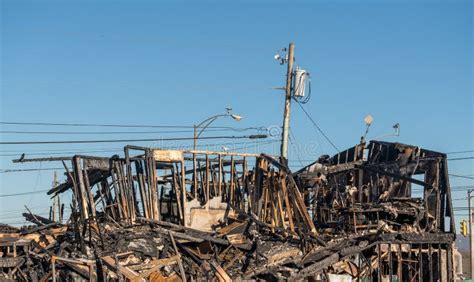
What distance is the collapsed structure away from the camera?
69.2 feet

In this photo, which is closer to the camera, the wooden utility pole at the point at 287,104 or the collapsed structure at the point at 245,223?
the collapsed structure at the point at 245,223

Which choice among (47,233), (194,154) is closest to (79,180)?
(47,233)

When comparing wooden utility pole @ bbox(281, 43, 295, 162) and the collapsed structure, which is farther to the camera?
wooden utility pole @ bbox(281, 43, 295, 162)

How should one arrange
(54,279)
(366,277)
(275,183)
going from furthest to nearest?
(275,183)
(366,277)
(54,279)

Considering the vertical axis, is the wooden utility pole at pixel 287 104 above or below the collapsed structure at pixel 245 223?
above

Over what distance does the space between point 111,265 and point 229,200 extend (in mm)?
8774

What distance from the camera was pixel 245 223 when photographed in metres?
25.0

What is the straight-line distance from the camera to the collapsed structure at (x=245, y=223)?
2108cm

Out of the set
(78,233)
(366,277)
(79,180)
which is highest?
(79,180)

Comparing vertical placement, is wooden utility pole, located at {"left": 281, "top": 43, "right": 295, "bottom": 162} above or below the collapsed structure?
above

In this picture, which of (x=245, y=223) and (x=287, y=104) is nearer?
(x=245, y=223)

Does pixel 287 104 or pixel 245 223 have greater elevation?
pixel 287 104

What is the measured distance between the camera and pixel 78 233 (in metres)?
21.3

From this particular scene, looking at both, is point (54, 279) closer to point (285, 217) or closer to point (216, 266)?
point (216, 266)
